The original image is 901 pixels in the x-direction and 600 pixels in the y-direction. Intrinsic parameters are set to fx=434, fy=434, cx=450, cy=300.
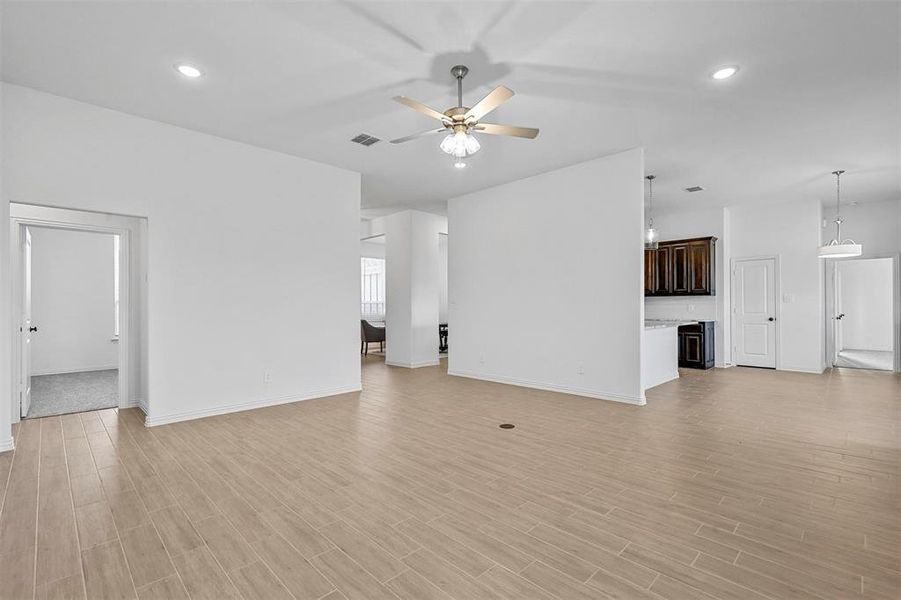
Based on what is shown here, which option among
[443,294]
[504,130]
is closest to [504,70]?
[504,130]

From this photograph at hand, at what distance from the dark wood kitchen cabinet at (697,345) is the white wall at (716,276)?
21 centimetres

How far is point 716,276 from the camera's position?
336 inches

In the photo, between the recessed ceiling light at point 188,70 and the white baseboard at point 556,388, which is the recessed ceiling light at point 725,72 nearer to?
the white baseboard at point 556,388

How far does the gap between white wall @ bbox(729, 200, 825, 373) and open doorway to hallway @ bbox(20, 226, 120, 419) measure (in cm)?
1146

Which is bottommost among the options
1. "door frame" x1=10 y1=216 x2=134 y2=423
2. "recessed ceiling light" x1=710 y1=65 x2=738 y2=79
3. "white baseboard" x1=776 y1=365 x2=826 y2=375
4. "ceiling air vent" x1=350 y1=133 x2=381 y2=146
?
"white baseboard" x1=776 y1=365 x2=826 y2=375

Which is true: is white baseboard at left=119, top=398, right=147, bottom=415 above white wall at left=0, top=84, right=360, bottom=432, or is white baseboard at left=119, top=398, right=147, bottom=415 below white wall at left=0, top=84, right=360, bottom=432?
below

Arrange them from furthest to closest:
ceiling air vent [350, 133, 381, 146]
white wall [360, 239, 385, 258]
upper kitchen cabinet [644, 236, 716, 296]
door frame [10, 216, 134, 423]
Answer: white wall [360, 239, 385, 258], upper kitchen cabinet [644, 236, 716, 296], ceiling air vent [350, 133, 381, 146], door frame [10, 216, 134, 423]

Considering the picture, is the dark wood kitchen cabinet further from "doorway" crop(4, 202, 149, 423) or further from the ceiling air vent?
"doorway" crop(4, 202, 149, 423)

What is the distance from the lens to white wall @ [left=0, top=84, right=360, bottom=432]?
390 centimetres

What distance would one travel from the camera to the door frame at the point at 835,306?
24.9ft

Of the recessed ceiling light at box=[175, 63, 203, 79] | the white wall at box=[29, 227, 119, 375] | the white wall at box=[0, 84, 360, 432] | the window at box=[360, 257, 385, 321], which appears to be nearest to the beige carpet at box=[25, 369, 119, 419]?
the white wall at box=[29, 227, 119, 375]

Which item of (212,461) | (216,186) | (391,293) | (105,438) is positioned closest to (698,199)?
(391,293)

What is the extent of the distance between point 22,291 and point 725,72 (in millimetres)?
7024

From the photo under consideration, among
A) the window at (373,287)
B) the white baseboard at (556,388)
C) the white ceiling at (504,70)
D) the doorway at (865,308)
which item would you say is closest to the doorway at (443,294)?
the window at (373,287)
